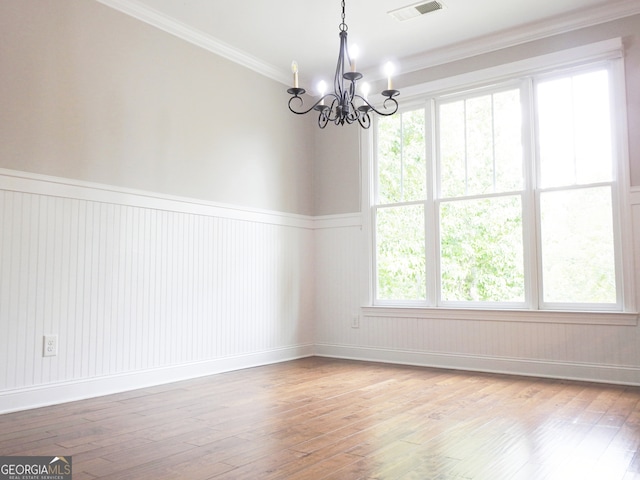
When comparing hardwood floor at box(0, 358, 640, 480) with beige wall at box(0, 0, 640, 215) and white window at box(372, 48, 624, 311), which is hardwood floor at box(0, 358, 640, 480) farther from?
beige wall at box(0, 0, 640, 215)

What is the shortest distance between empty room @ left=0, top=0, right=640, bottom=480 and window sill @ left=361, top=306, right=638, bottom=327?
2 centimetres

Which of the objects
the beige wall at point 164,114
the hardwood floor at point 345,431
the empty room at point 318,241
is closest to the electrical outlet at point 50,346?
the empty room at point 318,241

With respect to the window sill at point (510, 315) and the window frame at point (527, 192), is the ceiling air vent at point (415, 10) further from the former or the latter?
the window sill at point (510, 315)

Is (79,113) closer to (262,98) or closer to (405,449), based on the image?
(262,98)

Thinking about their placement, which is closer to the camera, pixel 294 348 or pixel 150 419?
pixel 150 419

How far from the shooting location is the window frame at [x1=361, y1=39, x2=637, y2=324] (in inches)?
153

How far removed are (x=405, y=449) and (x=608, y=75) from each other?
10.9ft

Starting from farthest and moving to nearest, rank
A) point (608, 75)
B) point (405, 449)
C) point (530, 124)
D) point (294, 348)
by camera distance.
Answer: point (294, 348), point (530, 124), point (608, 75), point (405, 449)

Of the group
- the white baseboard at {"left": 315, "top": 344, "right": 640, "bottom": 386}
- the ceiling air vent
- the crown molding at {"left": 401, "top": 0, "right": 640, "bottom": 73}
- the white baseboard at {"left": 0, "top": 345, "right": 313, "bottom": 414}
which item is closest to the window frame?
the crown molding at {"left": 401, "top": 0, "right": 640, "bottom": 73}

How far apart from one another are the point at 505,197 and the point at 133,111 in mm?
3046

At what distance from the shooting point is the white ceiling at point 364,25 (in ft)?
12.9

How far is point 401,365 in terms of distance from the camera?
4773 mm

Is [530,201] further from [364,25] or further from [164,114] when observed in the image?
[164,114]

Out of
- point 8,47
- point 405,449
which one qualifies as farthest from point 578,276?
point 8,47
